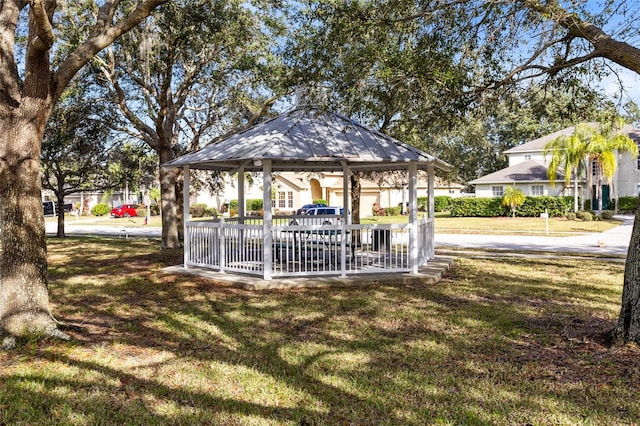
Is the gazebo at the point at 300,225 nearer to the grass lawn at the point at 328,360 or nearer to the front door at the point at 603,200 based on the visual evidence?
the grass lawn at the point at 328,360

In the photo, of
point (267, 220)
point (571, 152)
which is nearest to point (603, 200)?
point (571, 152)

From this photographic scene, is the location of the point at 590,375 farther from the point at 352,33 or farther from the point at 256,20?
the point at 256,20

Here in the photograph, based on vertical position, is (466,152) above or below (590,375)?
above

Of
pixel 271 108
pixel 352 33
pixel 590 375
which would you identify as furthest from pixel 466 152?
pixel 590 375

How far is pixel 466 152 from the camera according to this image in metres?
56.1

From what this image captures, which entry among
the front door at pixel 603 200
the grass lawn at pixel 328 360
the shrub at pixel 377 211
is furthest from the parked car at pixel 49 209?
the front door at pixel 603 200

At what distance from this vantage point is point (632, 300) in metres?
5.49

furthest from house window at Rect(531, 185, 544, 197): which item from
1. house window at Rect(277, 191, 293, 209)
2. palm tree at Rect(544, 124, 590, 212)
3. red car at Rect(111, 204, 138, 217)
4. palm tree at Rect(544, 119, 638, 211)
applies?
red car at Rect(111, 204, 138, 217)

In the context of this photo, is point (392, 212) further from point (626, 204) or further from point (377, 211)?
point (626, 204)

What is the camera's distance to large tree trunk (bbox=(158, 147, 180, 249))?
16.8m

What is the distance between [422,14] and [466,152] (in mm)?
50928

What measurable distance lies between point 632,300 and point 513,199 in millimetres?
32847

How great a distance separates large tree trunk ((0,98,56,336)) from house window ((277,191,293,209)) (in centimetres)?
3861

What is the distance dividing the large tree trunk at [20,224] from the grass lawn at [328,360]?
50 cm
